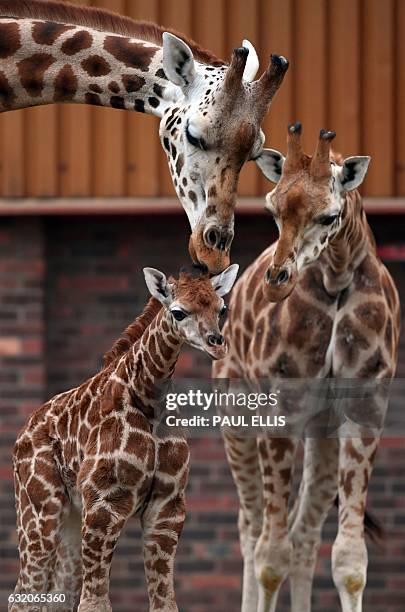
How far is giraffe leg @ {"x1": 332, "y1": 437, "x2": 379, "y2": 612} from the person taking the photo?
27.9 ft

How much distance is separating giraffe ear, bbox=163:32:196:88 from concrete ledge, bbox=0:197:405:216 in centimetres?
455

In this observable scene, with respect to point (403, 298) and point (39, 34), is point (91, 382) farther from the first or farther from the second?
point (403, 298)

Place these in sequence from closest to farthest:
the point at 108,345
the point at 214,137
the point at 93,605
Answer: the point at 93,605
the point at 214,137
the point at 108,345

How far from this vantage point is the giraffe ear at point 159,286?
6730mm

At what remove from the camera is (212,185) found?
6895 mm

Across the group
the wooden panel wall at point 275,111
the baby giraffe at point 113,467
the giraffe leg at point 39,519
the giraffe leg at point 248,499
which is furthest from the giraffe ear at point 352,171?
the wooden panel wall at point 275,111

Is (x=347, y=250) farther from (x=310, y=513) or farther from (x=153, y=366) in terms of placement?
(x=153, y=366)

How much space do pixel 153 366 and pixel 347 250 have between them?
2170 mm

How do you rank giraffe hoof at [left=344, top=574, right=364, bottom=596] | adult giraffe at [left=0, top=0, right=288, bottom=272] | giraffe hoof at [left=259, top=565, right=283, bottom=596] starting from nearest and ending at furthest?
adult giraffe at [left=0, top=0, right=288, bottom=272]
giraffe hoof at [left=344, top=574, right=364, bottom=596]
giraffe hoof at [left=259, top=565, right=283, bottom=596]

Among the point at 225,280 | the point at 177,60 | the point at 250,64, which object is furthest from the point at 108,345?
the point at 225,280

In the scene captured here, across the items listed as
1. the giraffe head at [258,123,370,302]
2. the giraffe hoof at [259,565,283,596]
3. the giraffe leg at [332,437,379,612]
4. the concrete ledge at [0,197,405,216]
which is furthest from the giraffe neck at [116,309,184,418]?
the concrete ledge at [0,197,405,216]

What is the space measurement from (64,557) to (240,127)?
6.63 feet

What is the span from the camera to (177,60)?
7137 millimetres

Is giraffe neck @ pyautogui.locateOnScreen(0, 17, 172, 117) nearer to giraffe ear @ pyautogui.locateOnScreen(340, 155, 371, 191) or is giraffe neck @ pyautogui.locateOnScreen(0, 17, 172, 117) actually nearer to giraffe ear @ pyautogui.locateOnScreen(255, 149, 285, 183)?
giraffe ear @ pyautogui.locateOnScreen(255, 149, 285, 183)
